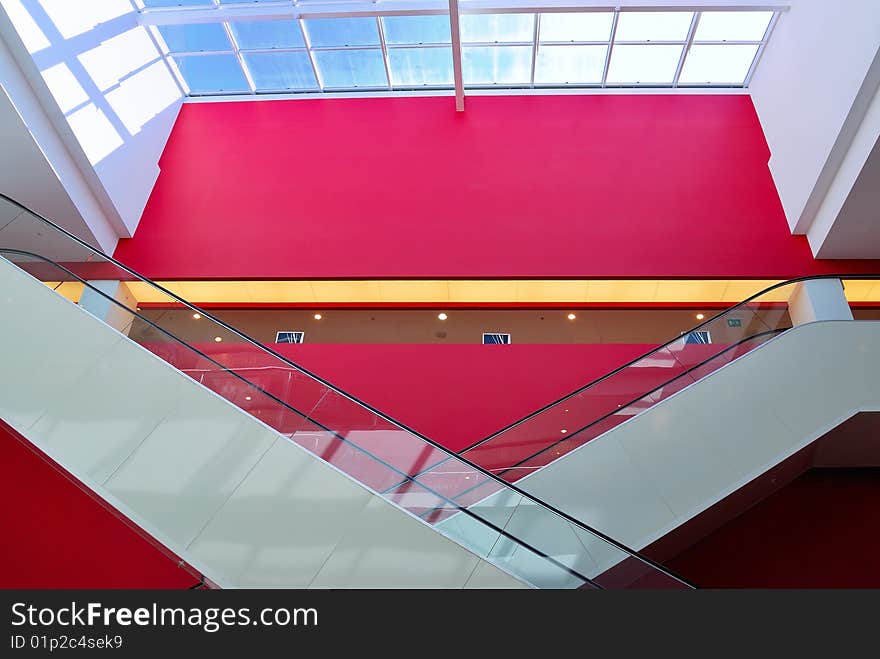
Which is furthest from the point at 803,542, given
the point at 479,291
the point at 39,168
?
the point at 39,168

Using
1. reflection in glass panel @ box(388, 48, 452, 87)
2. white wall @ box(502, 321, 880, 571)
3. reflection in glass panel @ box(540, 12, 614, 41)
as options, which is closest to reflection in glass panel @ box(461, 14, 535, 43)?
reflection in glass panel @ box(540, 12, 614, 41)

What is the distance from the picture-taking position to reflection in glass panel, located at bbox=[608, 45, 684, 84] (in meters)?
14.2

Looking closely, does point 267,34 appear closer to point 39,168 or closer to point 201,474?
point 39,168

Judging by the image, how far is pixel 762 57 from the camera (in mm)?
14070

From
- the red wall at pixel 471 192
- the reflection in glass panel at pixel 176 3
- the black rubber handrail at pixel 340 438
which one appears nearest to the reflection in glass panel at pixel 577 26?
the red wall at pixel 471 192

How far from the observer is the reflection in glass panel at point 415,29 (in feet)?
45.4

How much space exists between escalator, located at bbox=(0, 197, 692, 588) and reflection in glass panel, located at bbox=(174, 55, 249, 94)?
8.61 metres

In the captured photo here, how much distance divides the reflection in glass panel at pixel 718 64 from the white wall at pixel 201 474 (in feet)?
39.7

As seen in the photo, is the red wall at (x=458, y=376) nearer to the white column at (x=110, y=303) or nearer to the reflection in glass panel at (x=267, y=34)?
the white column at (x=110, y=303)

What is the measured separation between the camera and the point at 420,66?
47.6 feet

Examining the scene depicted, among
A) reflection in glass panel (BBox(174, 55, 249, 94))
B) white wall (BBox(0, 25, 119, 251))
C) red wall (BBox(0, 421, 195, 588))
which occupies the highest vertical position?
reflection in glass panel (BBox(174, 55, 249, 94))

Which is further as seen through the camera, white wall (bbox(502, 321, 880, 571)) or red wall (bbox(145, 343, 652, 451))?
red wall (bbox(145, 343, 652, 451))

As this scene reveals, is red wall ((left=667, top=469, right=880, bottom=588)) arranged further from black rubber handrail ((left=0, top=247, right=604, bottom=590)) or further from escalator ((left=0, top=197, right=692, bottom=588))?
A: black rubber handrail ((left=0, top=247, right=604, bottom=590))

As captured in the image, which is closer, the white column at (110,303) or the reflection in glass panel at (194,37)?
the white column at (110,303)
